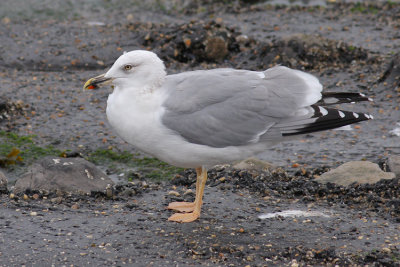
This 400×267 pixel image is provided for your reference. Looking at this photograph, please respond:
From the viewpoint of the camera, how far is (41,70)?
30.8 feet

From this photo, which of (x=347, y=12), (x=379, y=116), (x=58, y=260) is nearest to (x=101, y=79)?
Answer: (x=58, y=260)

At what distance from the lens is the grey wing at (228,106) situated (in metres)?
5.14

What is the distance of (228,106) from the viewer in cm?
525

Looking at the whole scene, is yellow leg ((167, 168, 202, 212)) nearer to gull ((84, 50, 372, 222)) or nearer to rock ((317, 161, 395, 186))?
gull ((84, 50, 372, 222))

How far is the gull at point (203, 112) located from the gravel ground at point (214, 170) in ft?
2.03

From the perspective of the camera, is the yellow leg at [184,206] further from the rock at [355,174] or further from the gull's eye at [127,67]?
the rock at [355,174]

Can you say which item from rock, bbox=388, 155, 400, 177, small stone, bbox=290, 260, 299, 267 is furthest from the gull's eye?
rock, bbox=388, 155, 400, 177

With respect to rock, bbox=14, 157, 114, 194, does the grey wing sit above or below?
above

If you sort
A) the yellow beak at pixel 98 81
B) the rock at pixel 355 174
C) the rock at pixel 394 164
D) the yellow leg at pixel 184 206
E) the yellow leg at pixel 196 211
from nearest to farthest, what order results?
the yellow beak at pixel 98 81, the yellow leg at pixel 196 211, the yellow leg at pixel 184 206, the rock at pixel 355 174, the rock at pixel 394 164

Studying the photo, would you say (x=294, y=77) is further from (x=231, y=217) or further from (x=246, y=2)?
(x=246, y=2)

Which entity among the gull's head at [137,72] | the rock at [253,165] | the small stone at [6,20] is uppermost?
the gull's head at [137,72]

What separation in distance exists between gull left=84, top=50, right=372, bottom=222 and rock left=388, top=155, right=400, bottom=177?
47.4 inches

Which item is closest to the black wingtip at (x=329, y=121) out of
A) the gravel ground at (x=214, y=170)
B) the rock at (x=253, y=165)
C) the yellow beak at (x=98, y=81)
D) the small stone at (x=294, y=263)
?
the gravel ground at (x=214, y=170)

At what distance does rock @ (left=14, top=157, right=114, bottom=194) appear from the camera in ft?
19.2
